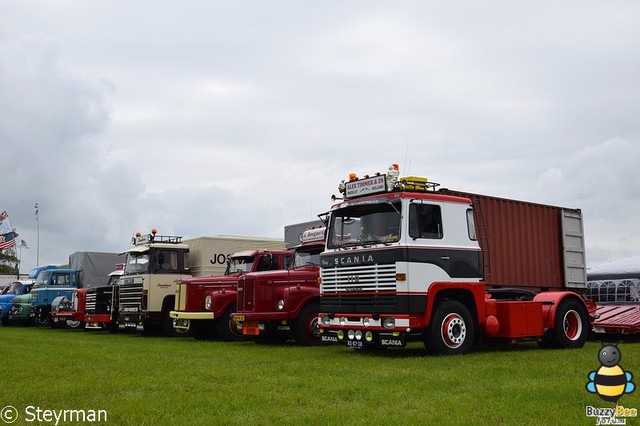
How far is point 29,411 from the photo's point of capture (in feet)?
23.3

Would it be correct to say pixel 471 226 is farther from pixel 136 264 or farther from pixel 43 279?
pixel 43 279

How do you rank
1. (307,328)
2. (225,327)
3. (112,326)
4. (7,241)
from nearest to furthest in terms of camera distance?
(307,328) < (225,327) < (112,326) < (7,241)

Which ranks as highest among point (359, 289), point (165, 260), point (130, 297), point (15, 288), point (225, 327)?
point (165, 260)

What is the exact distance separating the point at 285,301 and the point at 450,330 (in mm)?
4519

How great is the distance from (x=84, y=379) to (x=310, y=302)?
6.77 meters

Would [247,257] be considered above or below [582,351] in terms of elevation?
above

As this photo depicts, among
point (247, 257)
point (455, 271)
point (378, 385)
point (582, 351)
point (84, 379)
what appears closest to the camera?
point (378, 385)

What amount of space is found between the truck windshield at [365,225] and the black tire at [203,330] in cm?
704

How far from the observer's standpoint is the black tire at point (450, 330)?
11.7 metres

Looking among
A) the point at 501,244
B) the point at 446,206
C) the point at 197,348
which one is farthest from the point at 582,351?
the point at 197,348

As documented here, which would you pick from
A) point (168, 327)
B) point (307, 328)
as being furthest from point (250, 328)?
point (168, 327)

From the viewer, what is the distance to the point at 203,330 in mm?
18781

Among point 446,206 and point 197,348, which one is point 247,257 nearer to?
point 197,348

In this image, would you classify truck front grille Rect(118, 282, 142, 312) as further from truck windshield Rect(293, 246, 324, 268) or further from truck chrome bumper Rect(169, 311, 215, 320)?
truck windshield Rect(293, 246, 324, 268)
